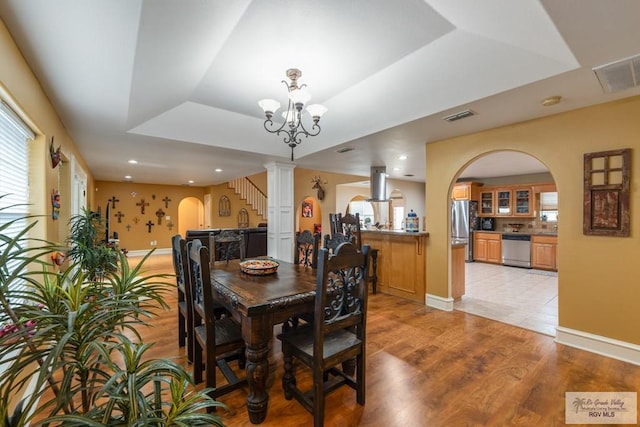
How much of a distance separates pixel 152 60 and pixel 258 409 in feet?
8.08

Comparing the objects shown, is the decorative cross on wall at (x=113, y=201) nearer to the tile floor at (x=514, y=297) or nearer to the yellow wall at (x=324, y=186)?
the yellow wall at (x=324, y=186)

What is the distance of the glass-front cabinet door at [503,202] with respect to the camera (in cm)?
726

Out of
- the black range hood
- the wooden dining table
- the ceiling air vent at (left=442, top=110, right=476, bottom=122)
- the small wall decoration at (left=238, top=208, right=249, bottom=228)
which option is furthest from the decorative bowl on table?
the small wall decoration at (left=238, top=208, right=249, bottom=228)

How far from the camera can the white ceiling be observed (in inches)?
64.6

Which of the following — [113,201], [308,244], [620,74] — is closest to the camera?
[620,74]

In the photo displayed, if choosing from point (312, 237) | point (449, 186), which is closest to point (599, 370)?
point (449, 186)

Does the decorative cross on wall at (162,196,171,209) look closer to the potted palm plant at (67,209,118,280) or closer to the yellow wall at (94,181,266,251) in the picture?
the yellow wall at (94,181,266,251)

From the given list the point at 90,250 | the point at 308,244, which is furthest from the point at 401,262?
the point at 90,250

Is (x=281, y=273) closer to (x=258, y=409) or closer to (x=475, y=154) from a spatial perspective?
(x=258, y=409)

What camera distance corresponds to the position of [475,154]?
3.49 meters

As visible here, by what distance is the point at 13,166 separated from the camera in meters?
1.94

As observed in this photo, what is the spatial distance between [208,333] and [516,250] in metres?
7.22

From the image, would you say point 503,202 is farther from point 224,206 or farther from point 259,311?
point 224,206

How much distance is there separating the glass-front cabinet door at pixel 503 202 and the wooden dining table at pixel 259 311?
7085mm
